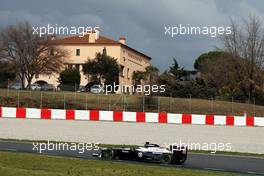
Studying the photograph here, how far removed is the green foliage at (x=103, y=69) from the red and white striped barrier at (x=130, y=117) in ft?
173

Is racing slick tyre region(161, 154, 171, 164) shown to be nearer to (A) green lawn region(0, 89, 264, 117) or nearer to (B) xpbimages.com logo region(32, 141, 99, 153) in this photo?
(B) xpbimages.com logo region(32, 141, 99, 153)

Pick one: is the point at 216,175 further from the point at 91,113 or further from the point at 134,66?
the point at 134,66

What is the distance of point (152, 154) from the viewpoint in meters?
14.8

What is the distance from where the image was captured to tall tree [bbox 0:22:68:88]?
2539 inches

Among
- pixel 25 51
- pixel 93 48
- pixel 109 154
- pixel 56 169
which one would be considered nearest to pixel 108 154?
pixel 109 154

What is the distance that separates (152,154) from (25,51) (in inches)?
2073

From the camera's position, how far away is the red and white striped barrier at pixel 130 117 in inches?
834

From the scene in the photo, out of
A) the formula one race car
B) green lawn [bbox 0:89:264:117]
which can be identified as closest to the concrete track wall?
green lawn [bbox 0:89:264:117]

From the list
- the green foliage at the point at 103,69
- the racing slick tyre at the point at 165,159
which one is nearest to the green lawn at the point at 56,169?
the racing slick tyre at the point at 165,159

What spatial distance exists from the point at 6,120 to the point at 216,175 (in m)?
13.1

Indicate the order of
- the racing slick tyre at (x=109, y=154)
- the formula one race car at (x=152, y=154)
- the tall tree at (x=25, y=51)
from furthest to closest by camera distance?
the tall tree at (x=25, y=51) < the racing slick tyre at (x=109, y=154) < the formula one race car at (x=152, y=154)

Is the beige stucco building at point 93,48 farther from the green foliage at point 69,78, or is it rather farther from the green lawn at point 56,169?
the green lawn at point 56,169

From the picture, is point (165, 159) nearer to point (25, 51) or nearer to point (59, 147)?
point (59, 147)

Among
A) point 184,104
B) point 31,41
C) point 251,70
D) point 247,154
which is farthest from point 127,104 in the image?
point 31,41
